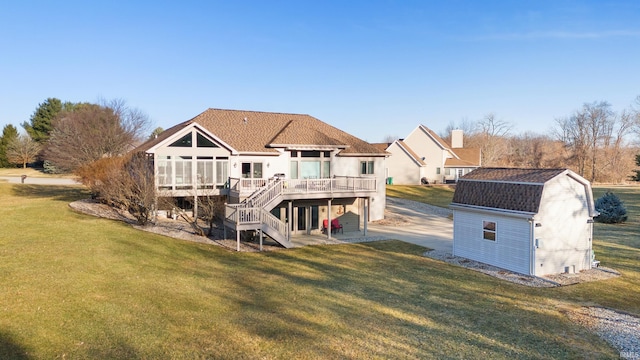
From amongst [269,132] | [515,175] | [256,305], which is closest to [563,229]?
[515,175]

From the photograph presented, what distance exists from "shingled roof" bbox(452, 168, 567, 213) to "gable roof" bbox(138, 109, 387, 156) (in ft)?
31.0

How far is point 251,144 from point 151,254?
1082cm

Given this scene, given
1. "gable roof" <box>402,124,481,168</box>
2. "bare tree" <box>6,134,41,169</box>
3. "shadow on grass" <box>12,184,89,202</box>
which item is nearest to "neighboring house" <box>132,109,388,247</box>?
"shadow on grass" <box>12,184,89,202</box>

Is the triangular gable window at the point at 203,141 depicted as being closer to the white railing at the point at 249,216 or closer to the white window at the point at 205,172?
the white window at the point at 205,172

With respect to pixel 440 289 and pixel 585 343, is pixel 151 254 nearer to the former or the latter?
pixel 440 289

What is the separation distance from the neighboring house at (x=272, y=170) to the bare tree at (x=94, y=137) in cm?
1251

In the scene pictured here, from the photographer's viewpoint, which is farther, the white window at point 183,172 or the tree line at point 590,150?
the tree line at point 590,150

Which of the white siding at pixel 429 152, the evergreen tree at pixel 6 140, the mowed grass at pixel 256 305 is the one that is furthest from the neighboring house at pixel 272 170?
the evergreen tree at pixel 6 140

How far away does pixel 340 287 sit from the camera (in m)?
14.2

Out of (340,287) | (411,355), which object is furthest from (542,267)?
(411,355)

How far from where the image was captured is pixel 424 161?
180ft

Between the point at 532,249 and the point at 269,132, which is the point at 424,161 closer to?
the point at 269,132

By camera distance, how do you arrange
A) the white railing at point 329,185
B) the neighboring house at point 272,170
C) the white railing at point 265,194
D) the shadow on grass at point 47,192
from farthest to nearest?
the shadow on grass at point 47,192 < the white railing at point 329,185 < the neighboring house at point 272,170 < the white railing at point 265,194

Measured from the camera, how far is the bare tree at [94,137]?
3456 cm
